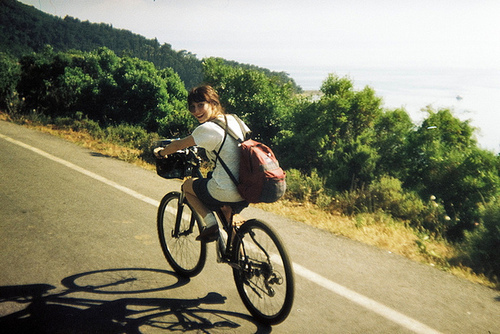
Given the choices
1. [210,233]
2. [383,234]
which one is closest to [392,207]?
[383,234]

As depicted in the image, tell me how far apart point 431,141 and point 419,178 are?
2.10 meters

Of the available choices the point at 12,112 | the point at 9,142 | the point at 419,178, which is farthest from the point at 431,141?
the point at 12,112

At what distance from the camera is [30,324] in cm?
261

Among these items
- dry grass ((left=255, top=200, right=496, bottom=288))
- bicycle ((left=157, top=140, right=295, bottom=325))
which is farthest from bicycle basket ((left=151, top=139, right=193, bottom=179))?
dry grass ((left=255, top=200, right=496, bottom=288))

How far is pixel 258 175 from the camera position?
255 cm

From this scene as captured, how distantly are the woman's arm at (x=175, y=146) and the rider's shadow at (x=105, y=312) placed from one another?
1345mm

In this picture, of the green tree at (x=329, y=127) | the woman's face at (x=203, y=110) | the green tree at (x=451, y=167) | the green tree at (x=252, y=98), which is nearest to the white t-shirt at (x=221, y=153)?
the woman's face at (x=203, y=110)

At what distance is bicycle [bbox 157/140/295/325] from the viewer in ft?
8.69

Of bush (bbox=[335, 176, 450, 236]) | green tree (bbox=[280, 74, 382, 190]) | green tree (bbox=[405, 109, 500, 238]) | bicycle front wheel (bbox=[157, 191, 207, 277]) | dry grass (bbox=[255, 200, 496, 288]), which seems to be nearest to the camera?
bicycle front wheel (bbox=[157, 191, 207, 277])

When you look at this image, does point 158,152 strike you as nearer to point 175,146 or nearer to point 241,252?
point 175,146

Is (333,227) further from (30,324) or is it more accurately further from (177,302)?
(30,324)

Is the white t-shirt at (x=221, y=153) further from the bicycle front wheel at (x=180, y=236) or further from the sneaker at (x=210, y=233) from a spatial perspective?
the bicycle front wheel at (x=180, y=236)

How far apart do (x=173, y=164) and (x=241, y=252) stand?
3.46 feet

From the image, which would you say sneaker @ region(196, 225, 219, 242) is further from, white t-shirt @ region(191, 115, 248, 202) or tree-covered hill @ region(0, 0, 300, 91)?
tree-covered hill @ region(0, 0, 300, 91)
